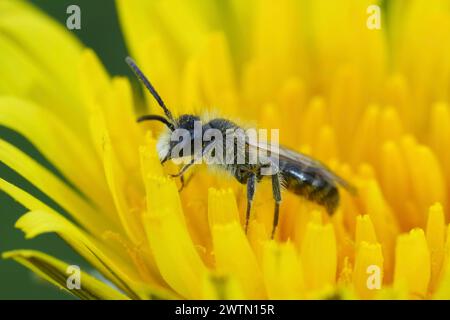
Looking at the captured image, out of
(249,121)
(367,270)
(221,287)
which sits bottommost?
(221,287)

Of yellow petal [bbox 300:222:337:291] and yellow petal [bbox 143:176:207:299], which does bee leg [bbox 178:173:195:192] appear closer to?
yellow petal [bbox 143:176:207:299]

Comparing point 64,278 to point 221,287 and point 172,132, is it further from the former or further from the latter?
point 172,132

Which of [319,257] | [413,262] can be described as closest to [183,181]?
[319,257]

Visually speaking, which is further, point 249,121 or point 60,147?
point 249,121
